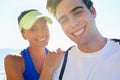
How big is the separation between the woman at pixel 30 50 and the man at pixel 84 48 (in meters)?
1.05

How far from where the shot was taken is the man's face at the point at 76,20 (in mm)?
3504

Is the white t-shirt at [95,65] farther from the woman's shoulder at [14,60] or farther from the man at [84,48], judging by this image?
the woman's shoulder at [14,60]

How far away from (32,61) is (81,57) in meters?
1.43

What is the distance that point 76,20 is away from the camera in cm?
354

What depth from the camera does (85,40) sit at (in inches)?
139

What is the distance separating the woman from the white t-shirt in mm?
1178

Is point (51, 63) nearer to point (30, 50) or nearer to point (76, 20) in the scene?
point (76, 20)

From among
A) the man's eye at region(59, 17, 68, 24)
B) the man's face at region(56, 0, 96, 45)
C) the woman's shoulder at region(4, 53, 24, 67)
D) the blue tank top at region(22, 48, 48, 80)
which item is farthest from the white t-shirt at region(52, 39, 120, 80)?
the woman's shoulder at region(4, 53, 24, 67)

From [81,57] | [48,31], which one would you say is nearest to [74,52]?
[81,57]

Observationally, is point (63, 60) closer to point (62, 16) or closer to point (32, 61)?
point (62, 16)

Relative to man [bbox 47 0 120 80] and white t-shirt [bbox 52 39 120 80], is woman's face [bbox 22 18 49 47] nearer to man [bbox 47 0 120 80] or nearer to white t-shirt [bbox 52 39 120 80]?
man [bbox 47 0 120 80]

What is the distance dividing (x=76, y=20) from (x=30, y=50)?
5.25 ft

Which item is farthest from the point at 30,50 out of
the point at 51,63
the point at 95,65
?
the point at 95,65

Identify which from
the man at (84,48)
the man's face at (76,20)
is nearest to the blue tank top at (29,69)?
the man at (84,48)
